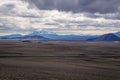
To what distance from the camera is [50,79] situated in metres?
29.7

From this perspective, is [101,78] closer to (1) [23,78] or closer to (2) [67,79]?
(2) [67,79]

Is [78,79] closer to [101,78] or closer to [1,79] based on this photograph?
[101,78]

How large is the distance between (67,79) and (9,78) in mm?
7153

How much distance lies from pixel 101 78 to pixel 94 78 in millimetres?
992

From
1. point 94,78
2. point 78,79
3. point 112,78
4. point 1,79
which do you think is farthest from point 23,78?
point 112,78

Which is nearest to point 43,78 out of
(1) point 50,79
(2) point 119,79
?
(1) point 50,79

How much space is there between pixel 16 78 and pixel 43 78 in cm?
340

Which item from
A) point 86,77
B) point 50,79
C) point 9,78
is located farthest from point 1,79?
point 86,77

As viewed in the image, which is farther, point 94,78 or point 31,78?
point 94,78

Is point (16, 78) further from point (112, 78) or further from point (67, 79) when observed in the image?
point (112, 78)

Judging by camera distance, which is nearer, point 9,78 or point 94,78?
point 9,78

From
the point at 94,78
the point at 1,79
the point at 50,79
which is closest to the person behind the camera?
the point at 1,79

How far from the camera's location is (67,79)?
3005 centimetres

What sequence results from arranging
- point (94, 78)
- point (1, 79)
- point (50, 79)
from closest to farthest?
point (1, 79) < point (50, 79) < point (94, 78)
